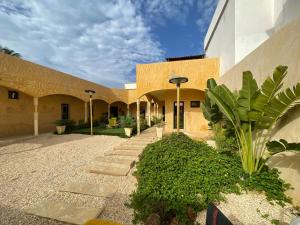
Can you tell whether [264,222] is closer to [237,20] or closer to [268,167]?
[268,167]

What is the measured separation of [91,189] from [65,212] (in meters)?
1.00

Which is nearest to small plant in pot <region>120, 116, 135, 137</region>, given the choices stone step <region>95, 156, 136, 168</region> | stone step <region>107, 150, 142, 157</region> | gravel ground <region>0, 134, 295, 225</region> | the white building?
stone step <region>107, 150, 142, 157</region>

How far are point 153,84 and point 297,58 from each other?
25.7 feet

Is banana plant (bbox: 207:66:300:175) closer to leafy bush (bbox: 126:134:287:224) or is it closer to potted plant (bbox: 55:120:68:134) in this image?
leafy bush (bbox: 126:134:287:224)

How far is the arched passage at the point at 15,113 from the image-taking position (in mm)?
11164

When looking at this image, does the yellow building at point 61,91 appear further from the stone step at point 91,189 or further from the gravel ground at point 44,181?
the stone step at point 91,189

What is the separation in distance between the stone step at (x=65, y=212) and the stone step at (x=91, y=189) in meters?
0.57

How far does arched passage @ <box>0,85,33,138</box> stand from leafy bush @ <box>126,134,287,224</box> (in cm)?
1199

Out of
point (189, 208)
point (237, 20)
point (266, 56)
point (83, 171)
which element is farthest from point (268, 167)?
point (237, 20)

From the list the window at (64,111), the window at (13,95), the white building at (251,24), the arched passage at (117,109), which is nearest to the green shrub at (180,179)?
the white building at (251,24)

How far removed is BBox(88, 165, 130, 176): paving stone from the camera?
213 inches

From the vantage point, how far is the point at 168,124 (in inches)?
532

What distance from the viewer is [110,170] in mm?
5570

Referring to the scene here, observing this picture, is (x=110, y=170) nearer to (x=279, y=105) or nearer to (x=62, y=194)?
(x=62, y=194)
